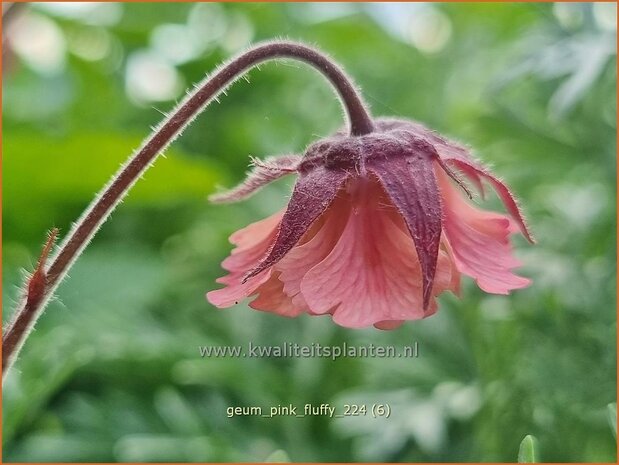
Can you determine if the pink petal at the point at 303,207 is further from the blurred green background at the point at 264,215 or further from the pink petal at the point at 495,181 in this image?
the blurred green background at the point at 264,215

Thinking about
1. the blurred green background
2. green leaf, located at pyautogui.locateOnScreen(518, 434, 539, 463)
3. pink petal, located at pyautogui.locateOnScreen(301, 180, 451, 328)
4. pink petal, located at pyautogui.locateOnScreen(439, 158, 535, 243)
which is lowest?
green leaf, located at pyautogui.locateOnScreen(518, 434, 539, 463)

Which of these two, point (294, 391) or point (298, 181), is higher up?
point (294, 391)

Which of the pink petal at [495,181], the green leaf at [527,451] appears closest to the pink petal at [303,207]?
the pink petal at [495,181]

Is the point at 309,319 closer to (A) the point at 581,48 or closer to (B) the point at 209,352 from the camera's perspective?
(B) the point at 209,352

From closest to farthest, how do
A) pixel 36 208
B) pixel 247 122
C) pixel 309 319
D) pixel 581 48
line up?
1. pixel 581 48
2. pixel 309 319
3. pixel 36 208
4. pixel 247 122

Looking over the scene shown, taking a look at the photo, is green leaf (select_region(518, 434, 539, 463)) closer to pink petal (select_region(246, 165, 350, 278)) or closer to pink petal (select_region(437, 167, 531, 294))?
pink petal (select_region(437, 167, 531, 294))

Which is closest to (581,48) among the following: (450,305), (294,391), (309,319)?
(450,305)

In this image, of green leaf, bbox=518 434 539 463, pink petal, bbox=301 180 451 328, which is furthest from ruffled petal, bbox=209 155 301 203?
green leaf, bbox=518 434 539 463

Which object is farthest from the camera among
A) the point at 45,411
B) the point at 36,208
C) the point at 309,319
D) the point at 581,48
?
the point at 36,208
